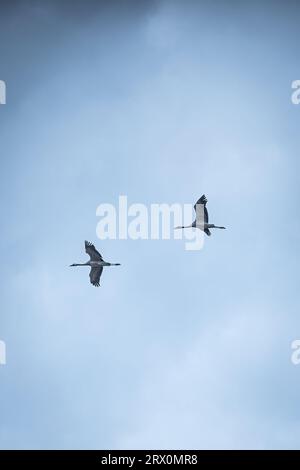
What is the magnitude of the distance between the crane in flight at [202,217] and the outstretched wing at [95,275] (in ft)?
36.4

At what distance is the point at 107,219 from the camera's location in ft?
344

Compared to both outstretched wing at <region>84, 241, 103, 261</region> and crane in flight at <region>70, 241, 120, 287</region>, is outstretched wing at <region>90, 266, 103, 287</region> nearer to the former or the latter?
crane in flight at <region>70, 241, 120, 287</region>

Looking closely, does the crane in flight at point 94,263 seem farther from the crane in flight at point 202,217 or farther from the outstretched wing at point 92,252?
the crane in flight at point 202,217

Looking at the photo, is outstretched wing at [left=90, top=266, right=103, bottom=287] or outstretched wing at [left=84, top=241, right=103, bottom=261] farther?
outstretched wing at [left=90, top=266, right=103, bottom=287]

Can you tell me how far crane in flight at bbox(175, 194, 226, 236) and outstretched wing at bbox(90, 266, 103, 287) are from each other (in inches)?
437

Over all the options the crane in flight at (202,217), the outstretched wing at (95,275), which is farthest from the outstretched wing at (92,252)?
the crane in flight at (202,217)

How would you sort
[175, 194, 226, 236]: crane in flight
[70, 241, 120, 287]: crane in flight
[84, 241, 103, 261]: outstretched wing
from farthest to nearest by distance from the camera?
[175, 194, 226, 236]: crane in flight, [70, 241, 120, 287]: crane in flight, [84, 241, 103, 261]: outstretched wing

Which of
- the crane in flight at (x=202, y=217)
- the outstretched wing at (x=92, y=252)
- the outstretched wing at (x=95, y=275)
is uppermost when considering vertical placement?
the crane in flight at (x=202, y=217)

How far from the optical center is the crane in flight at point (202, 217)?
106375 millimetres

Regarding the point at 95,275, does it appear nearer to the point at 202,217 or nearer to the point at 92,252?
the point at 92,252

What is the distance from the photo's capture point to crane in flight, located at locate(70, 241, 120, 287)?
104 metres

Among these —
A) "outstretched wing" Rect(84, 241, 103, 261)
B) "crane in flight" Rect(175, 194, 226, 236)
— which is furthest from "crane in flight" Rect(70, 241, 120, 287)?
"crane in flight" Rect(175, 194, 226, 236)
